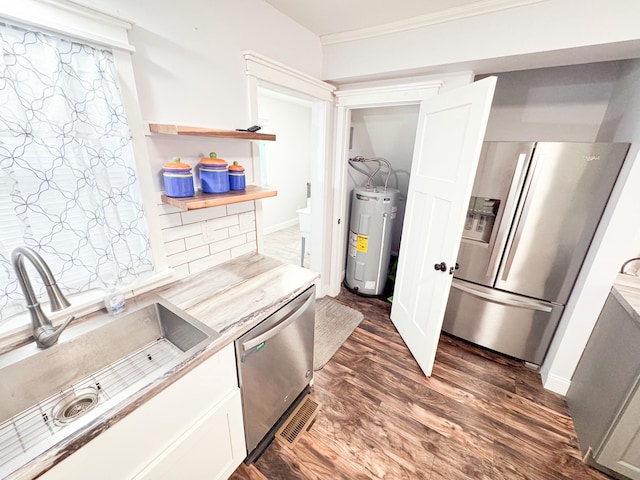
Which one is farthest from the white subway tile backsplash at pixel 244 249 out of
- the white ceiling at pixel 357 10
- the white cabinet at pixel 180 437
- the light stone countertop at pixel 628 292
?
the light stone countertop at pixel 628 292

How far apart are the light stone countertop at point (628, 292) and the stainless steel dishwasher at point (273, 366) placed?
1606 mm

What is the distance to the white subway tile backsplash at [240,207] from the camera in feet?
5.12

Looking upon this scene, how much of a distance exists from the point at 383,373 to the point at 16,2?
2461mm

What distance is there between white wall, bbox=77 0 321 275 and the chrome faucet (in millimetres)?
488

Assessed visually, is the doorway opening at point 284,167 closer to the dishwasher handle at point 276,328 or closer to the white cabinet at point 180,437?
the dishwasher handle at point 276,328

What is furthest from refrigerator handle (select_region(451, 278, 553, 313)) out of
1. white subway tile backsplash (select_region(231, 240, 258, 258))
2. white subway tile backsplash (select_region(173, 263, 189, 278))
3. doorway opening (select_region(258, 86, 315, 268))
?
doorway opening (select_region(258, 86, 315, 268))

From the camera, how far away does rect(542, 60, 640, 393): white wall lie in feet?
→ 4.53

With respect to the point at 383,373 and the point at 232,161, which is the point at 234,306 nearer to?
the point at 232,161

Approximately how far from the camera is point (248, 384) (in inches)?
45.9

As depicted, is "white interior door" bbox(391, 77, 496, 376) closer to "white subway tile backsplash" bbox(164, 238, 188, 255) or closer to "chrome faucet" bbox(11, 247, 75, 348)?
"white subway tile backsplash" bbox(164, 238, 188, 255)

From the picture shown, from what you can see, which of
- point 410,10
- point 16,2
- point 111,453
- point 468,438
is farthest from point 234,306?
point 410,10

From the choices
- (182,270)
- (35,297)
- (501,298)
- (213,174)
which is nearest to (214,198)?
(213,174)

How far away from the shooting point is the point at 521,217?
1.71m

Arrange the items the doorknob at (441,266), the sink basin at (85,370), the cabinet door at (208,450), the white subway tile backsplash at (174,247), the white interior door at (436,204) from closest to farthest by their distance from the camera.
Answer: the sink basin at (85,370), the cabinet door at (208,450), the white subway tile backsplash at (174,247), the white interior door at (436,204), the doorknob at (441,266)
